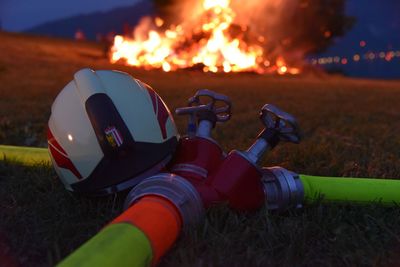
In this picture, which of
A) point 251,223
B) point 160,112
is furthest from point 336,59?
point 251,223

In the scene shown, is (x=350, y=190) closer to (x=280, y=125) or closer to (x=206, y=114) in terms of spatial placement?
(x=280, y=125)

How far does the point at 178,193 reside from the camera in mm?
2035

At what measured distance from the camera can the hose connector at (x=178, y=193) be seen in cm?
203

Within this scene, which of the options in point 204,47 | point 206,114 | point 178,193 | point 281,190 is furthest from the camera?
point 204,47

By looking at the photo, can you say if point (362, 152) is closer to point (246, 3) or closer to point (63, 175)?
point (63, 175)

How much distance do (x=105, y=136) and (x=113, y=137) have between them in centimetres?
4

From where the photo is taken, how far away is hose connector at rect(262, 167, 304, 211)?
245 cm

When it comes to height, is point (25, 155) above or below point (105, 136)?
below

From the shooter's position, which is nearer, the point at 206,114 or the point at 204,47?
the point at 206,114

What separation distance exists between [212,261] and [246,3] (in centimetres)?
1880

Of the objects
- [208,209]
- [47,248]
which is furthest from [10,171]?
[208,209]

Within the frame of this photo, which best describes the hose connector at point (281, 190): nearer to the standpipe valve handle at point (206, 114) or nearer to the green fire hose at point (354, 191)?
the green fire hose at point (354, 191)

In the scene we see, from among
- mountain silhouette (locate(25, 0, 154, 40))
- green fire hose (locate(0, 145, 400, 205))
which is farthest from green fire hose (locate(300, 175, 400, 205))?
mountain silhouette (locate(25, 0, 154, 40))

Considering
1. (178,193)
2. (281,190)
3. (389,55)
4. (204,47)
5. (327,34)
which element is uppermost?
Result: (178,193)
